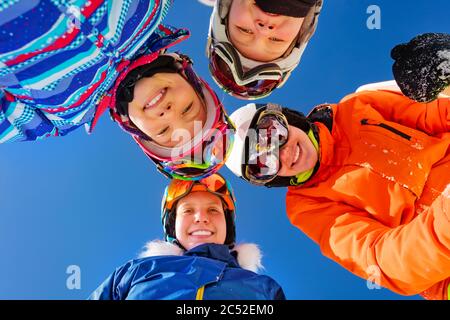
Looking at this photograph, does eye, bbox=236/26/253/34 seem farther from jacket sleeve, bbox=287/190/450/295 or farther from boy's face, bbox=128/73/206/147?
jacket sleeve, bbox=287/190/450/295

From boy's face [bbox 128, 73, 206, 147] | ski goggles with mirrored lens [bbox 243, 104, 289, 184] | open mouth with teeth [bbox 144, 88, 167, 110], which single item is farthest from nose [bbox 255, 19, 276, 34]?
ski goggles with mirrored lens [bbox 243, 104, 289, 184]

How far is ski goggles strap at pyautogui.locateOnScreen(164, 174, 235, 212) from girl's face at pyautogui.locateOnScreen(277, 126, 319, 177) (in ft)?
1.40

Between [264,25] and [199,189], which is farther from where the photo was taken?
[199,189]

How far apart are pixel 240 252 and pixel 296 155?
67cm

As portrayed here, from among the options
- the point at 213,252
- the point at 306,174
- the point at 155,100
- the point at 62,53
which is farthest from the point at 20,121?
the point at 306,174

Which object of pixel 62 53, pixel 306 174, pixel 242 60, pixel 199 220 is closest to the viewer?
pixel 62 53

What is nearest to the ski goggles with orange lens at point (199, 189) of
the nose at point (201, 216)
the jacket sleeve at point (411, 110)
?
the nose at point (201, 216)

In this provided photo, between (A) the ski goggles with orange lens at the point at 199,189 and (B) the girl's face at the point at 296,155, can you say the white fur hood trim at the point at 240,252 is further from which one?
(B) the girl's face at the point at 296,155

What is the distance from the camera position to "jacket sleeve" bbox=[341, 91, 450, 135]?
7.34 ft

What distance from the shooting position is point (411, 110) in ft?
7.53

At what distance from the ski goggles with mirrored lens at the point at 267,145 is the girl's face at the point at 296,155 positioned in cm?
3

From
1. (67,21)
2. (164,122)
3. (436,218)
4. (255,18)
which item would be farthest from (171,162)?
(436,218)

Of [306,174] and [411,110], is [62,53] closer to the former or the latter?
[306,174]

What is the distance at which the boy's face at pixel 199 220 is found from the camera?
94.6 inches
